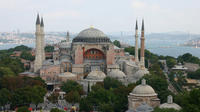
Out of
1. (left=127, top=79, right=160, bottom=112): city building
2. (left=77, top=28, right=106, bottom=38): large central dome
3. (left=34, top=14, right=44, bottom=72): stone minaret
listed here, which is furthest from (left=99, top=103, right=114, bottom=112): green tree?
(left=77, top=28, right=106, bottom=38): large central dome

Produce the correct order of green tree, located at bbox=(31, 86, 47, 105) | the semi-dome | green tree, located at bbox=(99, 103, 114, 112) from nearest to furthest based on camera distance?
green tree, located at bbox=(99, 103, 114, 112)
green tree, located at bbox=(31, 86, 47, 105)
the semi-dome

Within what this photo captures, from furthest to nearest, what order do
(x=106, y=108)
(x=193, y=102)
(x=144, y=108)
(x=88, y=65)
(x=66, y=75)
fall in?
(x=88, y=65) → (x=66, y=75) → (x=106, y=108) → (x=144, y=108) → (x=193, y=102)

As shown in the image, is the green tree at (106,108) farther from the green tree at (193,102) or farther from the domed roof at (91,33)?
the domed roof at (91,33)

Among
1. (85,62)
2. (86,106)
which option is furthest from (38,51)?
(86,106)

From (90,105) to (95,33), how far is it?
19.5 m

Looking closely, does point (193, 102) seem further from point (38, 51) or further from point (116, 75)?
point (38, 51)

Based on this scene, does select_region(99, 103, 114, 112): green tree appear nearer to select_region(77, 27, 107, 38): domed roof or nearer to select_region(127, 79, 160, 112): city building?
select_region(127, 79, 160, 112): city building

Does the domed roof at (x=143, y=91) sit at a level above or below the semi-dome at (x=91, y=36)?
below

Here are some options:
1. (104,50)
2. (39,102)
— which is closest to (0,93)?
(39,102)

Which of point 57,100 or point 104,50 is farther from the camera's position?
point 104,50

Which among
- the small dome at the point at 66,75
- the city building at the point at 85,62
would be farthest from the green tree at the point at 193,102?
the small dome at the point at 66,75

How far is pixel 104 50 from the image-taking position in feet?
153

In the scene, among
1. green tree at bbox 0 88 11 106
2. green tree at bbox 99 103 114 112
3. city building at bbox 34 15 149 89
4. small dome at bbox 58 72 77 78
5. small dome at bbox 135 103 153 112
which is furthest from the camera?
city building at bbox 34 15 149 89

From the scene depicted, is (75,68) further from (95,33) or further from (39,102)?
(39,102)
